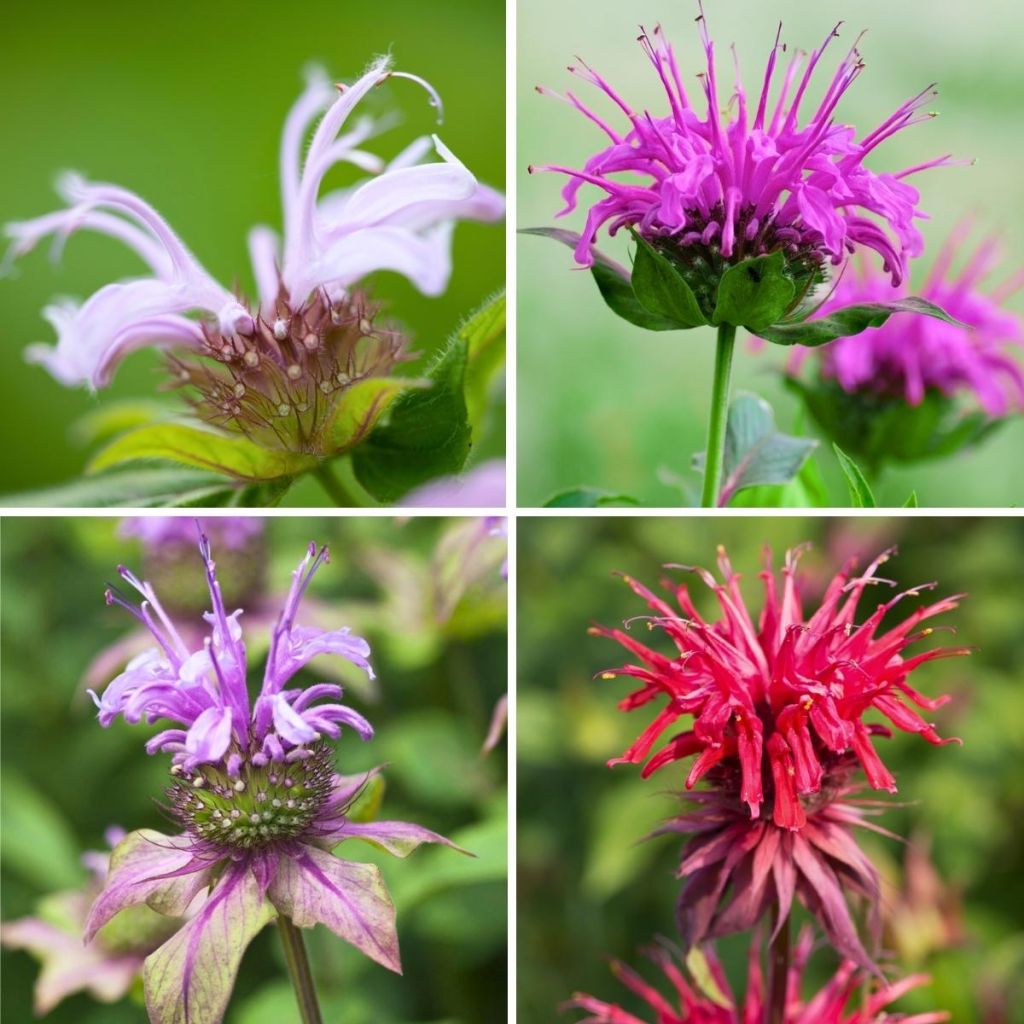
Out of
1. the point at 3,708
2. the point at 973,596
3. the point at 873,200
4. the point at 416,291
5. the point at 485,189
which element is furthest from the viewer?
the point at 973,596

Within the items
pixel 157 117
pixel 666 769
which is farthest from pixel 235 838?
pixel 157 117

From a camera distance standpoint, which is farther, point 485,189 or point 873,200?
point 485,189

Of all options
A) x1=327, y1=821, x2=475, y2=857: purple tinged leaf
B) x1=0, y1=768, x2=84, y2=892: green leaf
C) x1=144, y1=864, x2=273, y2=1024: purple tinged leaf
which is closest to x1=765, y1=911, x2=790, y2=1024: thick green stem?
x1=327, y1=821, x2=475, y2=857: purple tinged leaf

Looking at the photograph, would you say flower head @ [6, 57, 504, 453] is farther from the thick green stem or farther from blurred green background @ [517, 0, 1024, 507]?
the thick green stem

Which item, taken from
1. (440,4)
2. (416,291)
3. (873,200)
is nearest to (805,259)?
(873,200)

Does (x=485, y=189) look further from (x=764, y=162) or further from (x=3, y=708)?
(x=3, y=708)

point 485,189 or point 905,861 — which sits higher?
point 485,189
